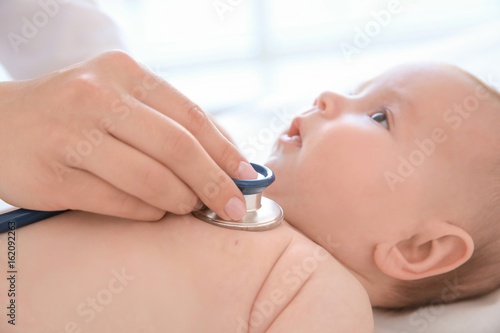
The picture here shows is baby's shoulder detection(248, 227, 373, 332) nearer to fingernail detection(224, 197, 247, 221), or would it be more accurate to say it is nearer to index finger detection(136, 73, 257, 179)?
fingernail detection(224, 197, 247, 221)

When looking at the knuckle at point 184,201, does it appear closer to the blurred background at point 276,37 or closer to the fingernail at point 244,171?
the fingernail at point 244,171

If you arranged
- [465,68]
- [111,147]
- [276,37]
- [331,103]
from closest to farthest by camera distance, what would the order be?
1. [111,147]
2. [331,103]
3. [465,68]
4. [276,37]

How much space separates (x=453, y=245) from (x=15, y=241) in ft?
2.73

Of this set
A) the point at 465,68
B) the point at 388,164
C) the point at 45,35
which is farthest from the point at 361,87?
the point at 45,35

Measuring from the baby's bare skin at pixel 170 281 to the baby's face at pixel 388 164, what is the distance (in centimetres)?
13

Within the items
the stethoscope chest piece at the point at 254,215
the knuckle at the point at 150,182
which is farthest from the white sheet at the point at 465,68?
the knuckle at the point at 150,182

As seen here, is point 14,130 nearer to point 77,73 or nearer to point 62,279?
point 77,73

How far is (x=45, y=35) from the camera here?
126 centimetres

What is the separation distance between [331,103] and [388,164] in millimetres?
201

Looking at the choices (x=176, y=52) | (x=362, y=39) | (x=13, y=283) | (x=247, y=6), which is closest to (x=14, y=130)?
(x=13, y=283)

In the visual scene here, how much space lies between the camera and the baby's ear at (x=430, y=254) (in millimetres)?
940

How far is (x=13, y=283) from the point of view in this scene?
0.75 meters

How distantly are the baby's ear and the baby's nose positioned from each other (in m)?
0.31

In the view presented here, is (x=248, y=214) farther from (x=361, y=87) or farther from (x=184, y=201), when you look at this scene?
(x=361, y=87)
